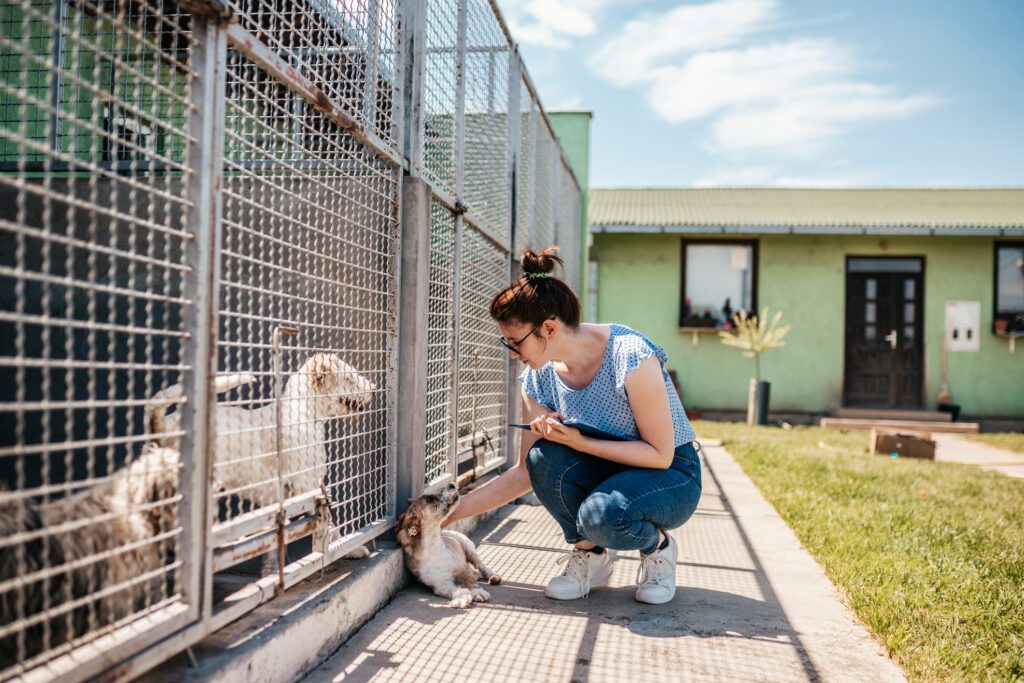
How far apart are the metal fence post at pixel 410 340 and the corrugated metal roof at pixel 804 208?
10.6m

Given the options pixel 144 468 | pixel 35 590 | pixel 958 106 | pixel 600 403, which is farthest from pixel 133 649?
pixel 958 106

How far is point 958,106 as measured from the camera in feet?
54.7

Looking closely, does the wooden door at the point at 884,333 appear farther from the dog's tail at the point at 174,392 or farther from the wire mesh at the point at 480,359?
the dog's tail at the point at 174,392

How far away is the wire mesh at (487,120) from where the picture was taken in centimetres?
408

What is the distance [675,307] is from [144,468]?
13.0m

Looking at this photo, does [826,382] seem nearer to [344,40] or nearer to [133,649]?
[344,40]

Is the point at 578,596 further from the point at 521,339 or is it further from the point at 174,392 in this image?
the point at 174,392

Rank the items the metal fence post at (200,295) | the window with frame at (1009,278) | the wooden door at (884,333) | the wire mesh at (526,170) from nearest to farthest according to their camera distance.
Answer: the metal fence post at (200,295), the wire mesh at (526,170), the window with frame at (1009,278), the wooden door at (884,333)

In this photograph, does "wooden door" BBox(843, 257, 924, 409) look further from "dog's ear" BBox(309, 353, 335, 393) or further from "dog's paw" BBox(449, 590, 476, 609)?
"dog's ear" BBox(309, 353, 335, 393)

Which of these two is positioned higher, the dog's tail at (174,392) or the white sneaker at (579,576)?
the dog's tail at (174,392)

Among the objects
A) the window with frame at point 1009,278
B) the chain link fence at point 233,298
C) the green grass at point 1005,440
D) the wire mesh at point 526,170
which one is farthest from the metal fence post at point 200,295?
the window with frame at point 1009,278

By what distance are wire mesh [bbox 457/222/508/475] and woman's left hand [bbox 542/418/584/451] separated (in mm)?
1055

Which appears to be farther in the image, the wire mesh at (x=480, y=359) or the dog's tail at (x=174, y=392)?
the wire mesh at (x=480, y=359)

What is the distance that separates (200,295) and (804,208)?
50.7ft
